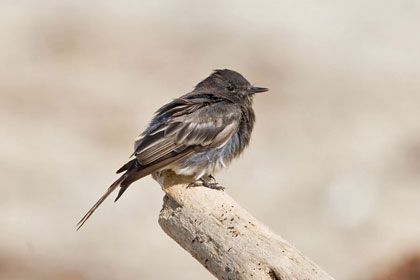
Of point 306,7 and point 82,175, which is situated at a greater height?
point 306,7

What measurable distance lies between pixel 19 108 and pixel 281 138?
4224 mm

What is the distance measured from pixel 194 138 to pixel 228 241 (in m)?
2.14

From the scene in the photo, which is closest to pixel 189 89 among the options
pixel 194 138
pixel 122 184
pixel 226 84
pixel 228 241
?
pixel 226 84

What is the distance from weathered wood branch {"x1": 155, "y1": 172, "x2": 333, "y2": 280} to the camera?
5258 mm

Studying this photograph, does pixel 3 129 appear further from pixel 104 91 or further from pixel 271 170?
pixel 271 170

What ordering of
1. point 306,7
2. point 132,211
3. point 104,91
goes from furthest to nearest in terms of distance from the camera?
point 306,7
point 104,91
point 132,211

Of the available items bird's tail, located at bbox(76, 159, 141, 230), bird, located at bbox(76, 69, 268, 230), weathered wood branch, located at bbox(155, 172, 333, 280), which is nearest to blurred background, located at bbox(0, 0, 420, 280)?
bird, located at bbox(76, 69, 268, 230)

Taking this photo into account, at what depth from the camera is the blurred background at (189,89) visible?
1188cm

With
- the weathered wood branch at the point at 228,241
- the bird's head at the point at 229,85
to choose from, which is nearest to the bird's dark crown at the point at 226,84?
the bird's head at the point at 229,85

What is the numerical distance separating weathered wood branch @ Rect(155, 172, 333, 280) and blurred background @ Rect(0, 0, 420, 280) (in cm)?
524

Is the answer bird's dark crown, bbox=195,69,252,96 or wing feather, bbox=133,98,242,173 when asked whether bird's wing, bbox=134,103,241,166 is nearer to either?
wing feather, bbox=133,98,242,173

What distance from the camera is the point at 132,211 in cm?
1243

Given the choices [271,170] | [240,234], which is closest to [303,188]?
[271,170]

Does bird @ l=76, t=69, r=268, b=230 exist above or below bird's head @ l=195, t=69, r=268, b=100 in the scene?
below
